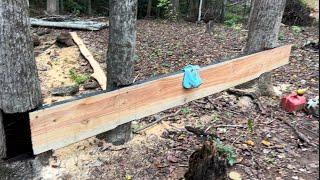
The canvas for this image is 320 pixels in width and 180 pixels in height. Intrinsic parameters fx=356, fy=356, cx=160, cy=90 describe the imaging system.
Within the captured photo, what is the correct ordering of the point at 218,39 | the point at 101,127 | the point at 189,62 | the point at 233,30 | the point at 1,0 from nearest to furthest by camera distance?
the point at 1,0 → the point at 101,127 → the point at 189,62 → the point at 218,39 → the point at 233,30

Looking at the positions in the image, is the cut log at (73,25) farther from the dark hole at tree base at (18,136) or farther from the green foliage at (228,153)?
the dark hole at tree base at (18,136)

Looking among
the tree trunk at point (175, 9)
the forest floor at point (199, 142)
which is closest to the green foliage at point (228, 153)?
the forest floor at point (199, 142)

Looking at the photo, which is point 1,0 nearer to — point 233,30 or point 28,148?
point 28,148

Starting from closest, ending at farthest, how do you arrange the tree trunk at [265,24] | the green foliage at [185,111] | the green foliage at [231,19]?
1. the green foliage at [185,111]
2. the tree trunk at [265,24]
3. the green foliage at [231,19]

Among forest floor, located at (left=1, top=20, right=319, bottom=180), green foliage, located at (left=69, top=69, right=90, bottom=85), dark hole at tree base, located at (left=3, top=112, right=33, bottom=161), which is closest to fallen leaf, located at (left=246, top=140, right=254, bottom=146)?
forest floor, located at (left=1, top=20, right=319, bottom=180)

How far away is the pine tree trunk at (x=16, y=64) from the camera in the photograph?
2.71m

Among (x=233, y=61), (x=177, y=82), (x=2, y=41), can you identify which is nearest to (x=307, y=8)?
(x=233, y=61)

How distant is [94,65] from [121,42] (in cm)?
389

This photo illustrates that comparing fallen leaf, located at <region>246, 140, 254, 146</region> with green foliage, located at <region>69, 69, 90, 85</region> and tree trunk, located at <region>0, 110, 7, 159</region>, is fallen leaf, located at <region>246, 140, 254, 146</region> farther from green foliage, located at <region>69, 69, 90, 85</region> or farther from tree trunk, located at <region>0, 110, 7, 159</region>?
green foliage, located at <region>69, 69, 90, 85</region>

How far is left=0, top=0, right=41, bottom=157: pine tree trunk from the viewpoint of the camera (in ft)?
8.89

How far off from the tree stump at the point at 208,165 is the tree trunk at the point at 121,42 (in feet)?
3.56

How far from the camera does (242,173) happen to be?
390 cm

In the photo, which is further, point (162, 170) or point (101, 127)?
point (162, 170)

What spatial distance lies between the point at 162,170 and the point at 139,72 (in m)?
3.69
